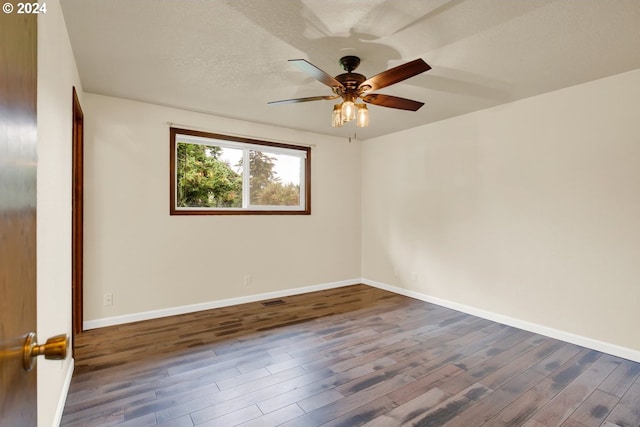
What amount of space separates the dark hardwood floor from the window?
138 centimetres

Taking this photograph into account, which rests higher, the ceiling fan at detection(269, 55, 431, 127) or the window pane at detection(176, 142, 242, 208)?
the ceiling fan at detection(269, 55, 431, 127)

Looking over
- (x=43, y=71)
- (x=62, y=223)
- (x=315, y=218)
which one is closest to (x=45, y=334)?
(x=62, y=223)

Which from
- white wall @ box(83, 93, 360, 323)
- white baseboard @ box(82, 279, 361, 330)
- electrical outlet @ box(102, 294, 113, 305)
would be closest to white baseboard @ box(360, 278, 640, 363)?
white baseboard @ box(82, 279, 361, 330)

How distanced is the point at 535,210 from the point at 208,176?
3.67m

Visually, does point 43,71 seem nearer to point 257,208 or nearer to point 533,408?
point 257,208

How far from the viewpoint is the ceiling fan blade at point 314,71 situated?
6.14ft

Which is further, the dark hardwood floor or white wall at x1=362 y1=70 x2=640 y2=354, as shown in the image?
white wall at x1=362 y1=70 x2=640 y2=354

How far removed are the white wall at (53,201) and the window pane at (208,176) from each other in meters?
1.51

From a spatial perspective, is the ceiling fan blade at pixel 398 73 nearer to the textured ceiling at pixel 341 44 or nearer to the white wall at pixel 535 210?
the textured ceiling at pixel 341 44

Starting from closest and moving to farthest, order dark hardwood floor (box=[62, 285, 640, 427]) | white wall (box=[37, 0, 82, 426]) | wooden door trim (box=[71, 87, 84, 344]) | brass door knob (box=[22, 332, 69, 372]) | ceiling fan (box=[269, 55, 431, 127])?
brass door knob (box=[22, 332, 69, 372]), white wall (box=[37, 0, 82, 426]), dark hardwood floor (box=[62, 285, 640, 427]), ceiling fan (box=[269, 55, 431, 127]), wooden door trim (box=[71, 87, 84, 344])

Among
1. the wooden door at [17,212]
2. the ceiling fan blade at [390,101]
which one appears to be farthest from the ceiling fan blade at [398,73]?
the wooden door at [17,212]

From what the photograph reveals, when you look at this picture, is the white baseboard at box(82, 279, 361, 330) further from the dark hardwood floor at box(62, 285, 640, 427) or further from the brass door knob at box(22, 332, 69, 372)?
the brass door knob at box(22, 332, 69, 372)

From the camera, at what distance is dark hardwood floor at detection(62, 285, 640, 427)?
191cm

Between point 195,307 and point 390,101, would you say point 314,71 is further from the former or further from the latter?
point 195,307
